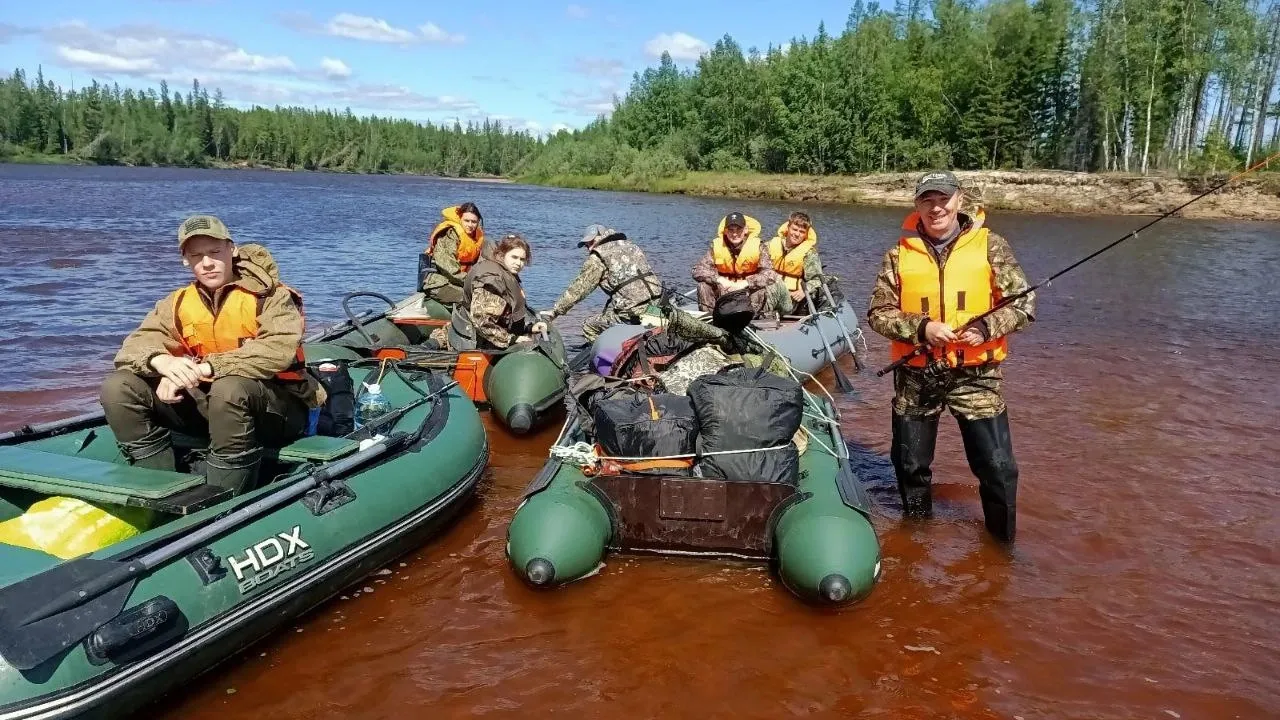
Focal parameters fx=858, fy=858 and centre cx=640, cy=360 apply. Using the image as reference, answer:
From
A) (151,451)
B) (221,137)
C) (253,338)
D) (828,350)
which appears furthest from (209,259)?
(221,137)

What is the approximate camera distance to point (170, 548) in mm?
3607

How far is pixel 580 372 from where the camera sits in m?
8.17

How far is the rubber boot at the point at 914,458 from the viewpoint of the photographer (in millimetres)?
5125

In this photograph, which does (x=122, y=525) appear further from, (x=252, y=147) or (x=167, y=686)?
(x=252, y=147)

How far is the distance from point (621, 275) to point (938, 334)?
14.8ft

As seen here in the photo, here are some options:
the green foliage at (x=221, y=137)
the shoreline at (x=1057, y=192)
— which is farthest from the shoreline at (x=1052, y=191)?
the green foliage at (x=221, y=137)

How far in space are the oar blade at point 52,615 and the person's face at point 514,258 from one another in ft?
15.0

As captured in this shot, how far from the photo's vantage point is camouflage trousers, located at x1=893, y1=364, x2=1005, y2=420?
478 cm

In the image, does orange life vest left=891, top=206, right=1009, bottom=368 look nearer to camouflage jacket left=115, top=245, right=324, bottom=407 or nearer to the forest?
camouflage jacket left=115, top=245, right=324, bottom=407

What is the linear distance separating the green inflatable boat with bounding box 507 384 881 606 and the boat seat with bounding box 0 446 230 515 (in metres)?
1.58

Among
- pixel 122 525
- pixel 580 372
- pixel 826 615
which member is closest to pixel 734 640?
pixel 826 615

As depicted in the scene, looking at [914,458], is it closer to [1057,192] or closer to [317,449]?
[317,449]

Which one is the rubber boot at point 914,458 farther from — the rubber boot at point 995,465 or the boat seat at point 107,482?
the boat seat at point 107,482

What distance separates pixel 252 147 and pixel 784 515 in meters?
119
